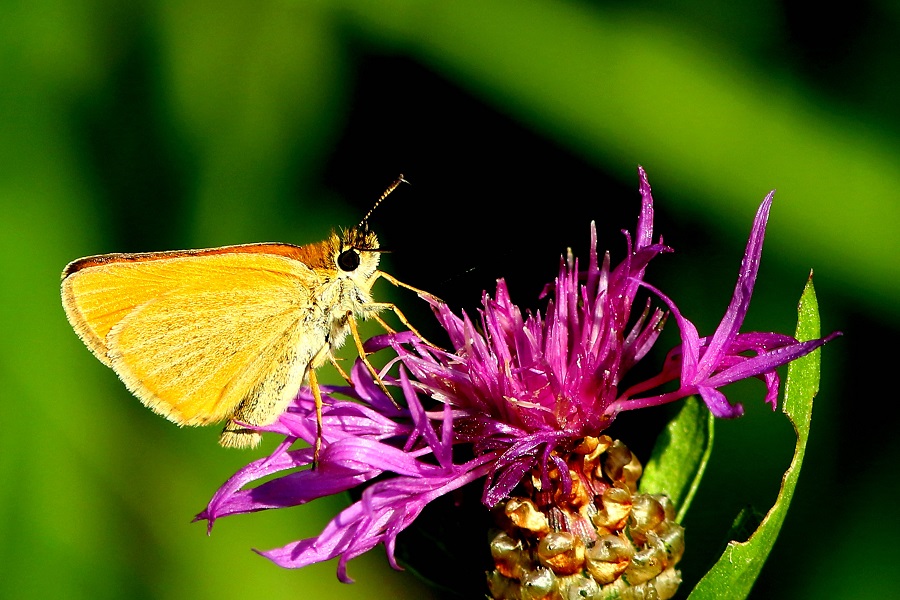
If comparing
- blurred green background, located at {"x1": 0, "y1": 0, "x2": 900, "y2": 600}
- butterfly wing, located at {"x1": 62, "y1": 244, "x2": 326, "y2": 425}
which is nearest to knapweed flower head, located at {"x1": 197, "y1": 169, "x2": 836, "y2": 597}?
butterfly wing, located at {"x1": 62, "y1": 244, "x2": 326, "y2": 425}

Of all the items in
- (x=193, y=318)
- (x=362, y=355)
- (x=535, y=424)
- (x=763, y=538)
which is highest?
(x=763, y=538)

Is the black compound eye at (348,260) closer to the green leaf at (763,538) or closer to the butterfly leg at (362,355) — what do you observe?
the butterfly leg at (362,355)

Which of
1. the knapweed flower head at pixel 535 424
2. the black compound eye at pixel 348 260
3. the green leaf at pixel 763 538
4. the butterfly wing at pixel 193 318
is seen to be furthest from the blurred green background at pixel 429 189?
the green leaf at pixel 763 538

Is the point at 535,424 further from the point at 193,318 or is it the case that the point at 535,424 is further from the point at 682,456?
the point at 193,318

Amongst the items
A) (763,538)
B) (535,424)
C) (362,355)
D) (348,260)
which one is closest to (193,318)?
(348,260)

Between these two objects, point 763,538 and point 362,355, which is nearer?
point 763,538

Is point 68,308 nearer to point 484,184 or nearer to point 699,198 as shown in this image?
point 484,184

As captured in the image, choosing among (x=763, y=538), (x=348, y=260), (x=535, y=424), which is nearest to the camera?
(x=763, y=538)
